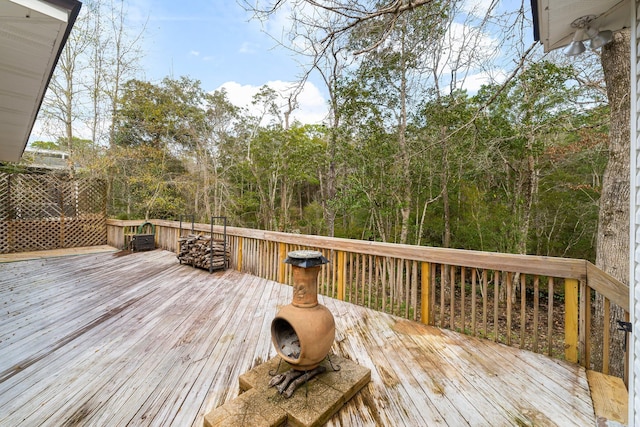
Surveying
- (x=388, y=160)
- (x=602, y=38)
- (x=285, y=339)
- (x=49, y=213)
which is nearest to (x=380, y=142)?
(x=388, y=160)

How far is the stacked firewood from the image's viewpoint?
4.74 meters

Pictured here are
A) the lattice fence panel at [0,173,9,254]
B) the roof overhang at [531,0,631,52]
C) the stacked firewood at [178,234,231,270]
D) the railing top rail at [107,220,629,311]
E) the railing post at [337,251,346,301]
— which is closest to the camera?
the roof overhang at [531,0,631,52]

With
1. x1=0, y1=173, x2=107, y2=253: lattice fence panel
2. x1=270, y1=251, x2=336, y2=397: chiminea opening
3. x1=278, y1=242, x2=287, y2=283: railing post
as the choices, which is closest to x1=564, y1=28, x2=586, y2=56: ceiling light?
x1=270, y1=251, x2=336, y2=397: chiminea opening

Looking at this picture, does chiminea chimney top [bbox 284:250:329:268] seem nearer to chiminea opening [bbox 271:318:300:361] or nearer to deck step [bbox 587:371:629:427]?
chiminea opening [bbox 271:318:300:361]

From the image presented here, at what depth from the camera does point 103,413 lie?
1486mm

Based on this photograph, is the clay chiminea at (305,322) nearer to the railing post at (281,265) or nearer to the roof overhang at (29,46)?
the roof overhang at (29,46)

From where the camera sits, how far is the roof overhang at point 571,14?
146 centimetres

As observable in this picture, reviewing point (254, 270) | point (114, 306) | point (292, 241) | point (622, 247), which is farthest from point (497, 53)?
point (114, 306)

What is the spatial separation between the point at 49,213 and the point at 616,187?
10851mm

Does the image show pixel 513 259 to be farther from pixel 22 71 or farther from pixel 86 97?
pixel 86 97

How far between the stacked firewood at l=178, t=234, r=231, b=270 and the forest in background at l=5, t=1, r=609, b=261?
3080mm

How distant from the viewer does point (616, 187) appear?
2.56 metres

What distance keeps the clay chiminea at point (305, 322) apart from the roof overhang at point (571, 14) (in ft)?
6.72

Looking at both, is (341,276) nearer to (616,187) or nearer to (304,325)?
(304,325)
